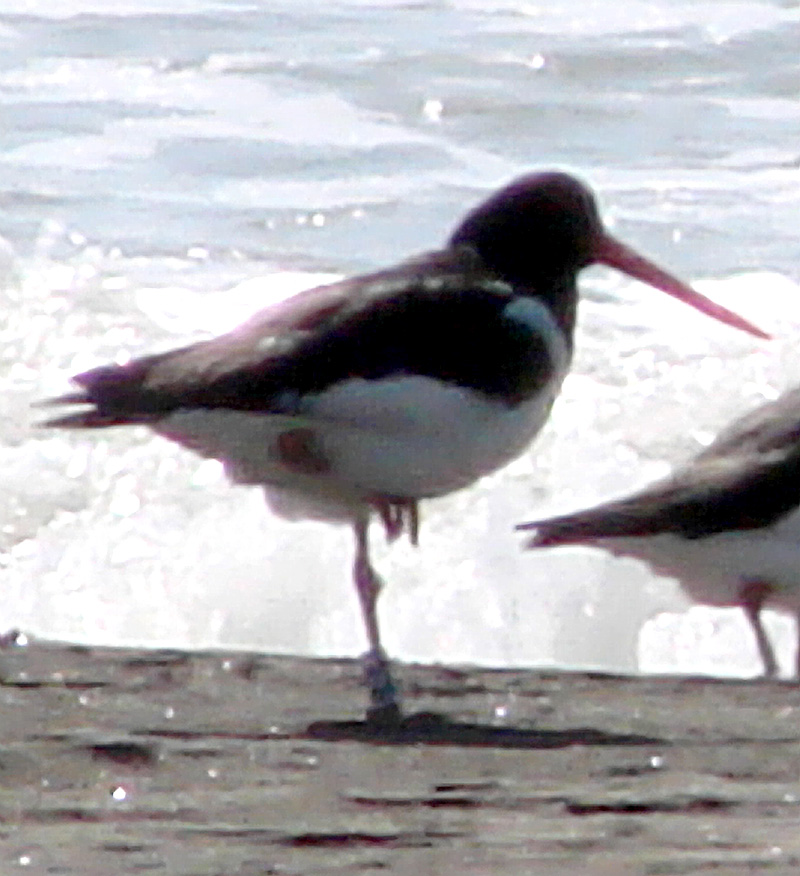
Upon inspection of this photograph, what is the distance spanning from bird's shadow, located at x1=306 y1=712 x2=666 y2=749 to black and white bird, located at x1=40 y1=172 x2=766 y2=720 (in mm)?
257

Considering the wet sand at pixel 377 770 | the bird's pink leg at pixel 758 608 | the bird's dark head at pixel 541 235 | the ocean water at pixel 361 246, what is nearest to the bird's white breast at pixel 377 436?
the wet sand at pixel 377 770

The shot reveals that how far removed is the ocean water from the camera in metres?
9.93

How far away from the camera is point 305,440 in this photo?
650cm

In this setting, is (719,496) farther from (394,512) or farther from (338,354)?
(338,354)

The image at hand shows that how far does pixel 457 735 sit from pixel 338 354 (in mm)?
931

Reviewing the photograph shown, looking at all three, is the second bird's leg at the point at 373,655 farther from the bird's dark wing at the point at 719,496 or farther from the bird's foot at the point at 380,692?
the bird's dark wing at the point at 719,496

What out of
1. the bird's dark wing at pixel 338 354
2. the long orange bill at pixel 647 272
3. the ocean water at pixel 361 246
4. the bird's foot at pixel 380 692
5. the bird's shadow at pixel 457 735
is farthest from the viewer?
the ocean water at pixel 361 246

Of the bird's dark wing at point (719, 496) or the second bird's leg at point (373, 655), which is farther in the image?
the bird's dark wing at point (719, 496)

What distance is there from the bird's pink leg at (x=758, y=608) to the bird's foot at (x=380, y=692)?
1.54 metres

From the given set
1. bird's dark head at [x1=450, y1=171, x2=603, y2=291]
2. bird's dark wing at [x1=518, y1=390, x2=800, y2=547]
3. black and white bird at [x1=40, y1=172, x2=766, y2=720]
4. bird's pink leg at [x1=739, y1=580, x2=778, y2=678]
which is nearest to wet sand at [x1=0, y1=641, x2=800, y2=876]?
black and white bird at [x1=40, y1=172, x2=766, y2=720]

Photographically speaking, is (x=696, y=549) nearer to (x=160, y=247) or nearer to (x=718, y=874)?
(x=718, y=874)

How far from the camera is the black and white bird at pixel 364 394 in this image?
6.40 meters

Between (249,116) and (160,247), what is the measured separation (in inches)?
94.5

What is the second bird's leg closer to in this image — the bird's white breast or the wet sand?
the wet sand
